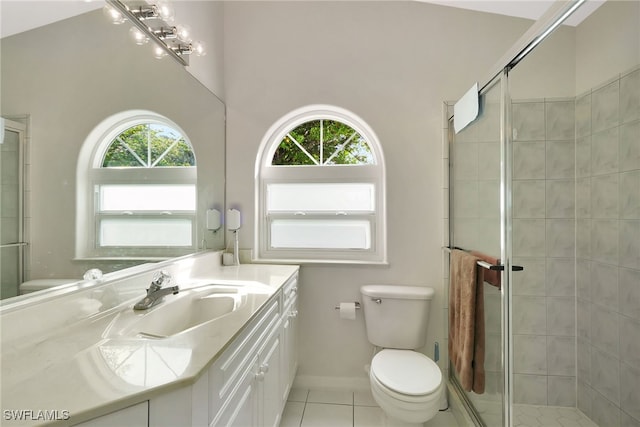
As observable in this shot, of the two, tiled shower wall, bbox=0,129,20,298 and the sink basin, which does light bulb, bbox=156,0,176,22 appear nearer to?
tiled shower wall, bbox=0,129,20,298

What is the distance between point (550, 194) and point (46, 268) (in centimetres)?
251

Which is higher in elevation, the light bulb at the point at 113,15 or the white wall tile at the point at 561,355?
the light bulb at the point at 113,15

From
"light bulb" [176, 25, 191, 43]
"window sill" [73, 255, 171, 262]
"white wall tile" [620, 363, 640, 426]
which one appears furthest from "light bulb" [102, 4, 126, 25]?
"white wall tile" [620, 363, 640, 426]

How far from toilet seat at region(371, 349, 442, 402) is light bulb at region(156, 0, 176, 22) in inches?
79.0

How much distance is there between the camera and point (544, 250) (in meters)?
1.87

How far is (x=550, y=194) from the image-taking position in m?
1.85

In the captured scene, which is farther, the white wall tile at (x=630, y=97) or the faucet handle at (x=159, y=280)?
the white wall tile at (x=630, y=97)

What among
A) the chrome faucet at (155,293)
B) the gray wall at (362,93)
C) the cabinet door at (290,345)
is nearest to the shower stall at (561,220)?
the gray wall at (362,93)

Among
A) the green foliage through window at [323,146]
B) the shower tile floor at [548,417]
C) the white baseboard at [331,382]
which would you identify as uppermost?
the green foliage through window at [323,146]

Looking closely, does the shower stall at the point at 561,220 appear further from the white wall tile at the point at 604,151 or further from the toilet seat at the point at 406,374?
the toilet seat at the point at 406,374

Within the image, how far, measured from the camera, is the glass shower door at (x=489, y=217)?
A: 1350 millimetres

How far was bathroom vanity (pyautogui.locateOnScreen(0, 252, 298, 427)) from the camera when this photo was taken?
0.58 metres

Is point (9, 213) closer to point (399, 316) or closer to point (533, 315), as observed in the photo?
point (399, 316)

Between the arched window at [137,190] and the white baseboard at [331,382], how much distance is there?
1218 mm
